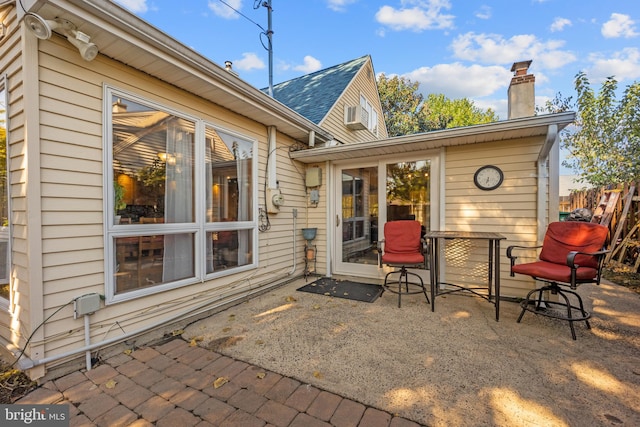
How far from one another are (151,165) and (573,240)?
4.54 m

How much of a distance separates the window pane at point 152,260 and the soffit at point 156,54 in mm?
1592

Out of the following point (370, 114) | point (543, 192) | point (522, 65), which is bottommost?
point (543, 192)

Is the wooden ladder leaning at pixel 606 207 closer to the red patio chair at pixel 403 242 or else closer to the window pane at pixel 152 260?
the red patio chair at pixel 403 242

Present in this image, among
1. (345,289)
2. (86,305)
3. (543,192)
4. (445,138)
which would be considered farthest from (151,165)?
(543,192)

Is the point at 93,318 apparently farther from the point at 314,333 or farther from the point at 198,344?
the point at 314,333

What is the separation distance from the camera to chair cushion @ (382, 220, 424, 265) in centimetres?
398

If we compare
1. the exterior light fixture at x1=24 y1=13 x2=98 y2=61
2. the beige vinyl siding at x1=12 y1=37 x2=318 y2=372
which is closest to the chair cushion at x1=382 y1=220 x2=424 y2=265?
the beige vinyl siding at x1=12 y1=37 x2=318 y2=372

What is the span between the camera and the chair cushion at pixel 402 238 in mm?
3984

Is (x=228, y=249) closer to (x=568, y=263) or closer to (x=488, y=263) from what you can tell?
(x=488, y=263)

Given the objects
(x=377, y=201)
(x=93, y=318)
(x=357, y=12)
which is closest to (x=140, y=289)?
(x=93, y=318)

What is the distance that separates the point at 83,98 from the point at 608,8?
979cm

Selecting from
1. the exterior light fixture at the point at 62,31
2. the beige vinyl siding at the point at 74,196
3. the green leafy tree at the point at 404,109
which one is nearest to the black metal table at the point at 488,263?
the beige vinyl siding at the point at 74,196

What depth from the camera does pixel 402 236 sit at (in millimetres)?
4062

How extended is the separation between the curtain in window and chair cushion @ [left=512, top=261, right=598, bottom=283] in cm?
365
